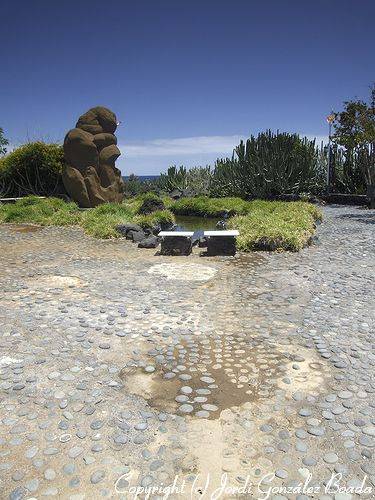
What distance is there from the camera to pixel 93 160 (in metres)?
17.7

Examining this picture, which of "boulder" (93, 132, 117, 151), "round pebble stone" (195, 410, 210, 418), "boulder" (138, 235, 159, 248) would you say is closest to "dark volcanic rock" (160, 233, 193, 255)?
"boulder" (138, 235, 159, 248)

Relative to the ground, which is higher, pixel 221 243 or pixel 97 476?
pixel 221 243

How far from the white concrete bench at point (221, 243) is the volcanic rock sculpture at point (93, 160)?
9.41 meters

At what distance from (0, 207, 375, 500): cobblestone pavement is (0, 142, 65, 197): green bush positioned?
12542 mm

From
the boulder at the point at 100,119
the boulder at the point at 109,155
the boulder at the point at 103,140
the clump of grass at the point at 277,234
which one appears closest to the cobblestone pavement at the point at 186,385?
the clump of grass at the point at 277,234

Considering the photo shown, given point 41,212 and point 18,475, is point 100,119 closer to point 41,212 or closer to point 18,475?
point 41,212

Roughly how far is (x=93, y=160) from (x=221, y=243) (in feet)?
32.9

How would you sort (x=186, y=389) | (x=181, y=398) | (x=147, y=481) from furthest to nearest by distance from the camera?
(x=186, y=389) < (x=181, y=398) < (x=147, y=481)

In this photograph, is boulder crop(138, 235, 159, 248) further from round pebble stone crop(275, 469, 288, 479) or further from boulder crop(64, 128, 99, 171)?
round pebble stone crop(275, 469, 288, 479)

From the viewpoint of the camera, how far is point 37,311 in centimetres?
Answer: 564

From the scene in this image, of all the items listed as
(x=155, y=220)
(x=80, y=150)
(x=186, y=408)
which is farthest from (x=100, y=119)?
(x=186, y=408)

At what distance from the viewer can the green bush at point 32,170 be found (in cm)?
1883

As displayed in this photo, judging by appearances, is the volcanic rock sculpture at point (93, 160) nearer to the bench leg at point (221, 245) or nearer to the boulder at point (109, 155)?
the boulder at point (109, 155)

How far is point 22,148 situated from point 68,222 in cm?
708
